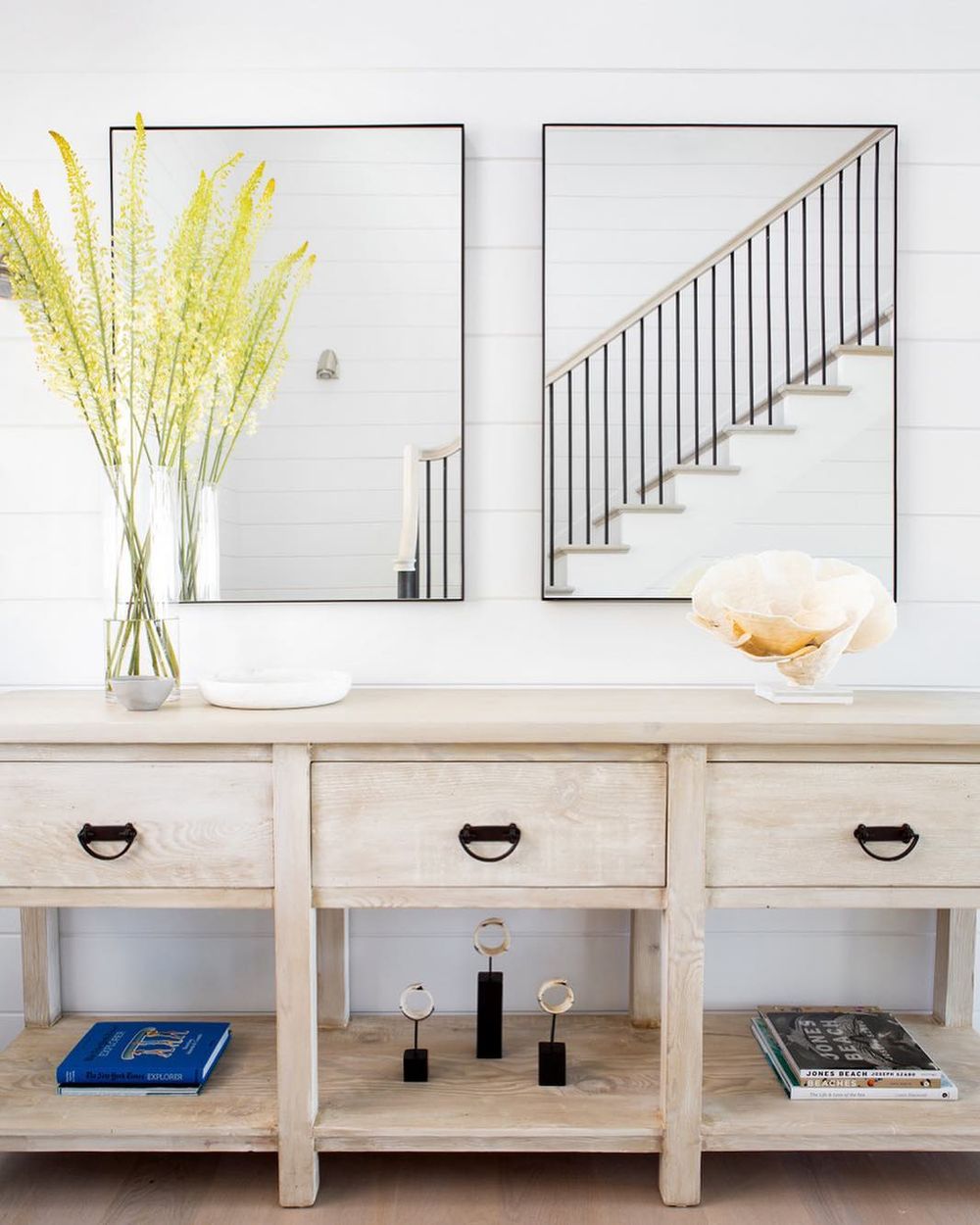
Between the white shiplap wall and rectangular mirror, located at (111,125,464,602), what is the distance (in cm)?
5

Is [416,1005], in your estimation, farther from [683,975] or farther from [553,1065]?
[683,975]

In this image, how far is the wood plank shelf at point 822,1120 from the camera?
1.48m

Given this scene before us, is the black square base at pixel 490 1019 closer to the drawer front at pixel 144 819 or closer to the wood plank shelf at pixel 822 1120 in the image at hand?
the wood plank shelf at pixel 822 1120

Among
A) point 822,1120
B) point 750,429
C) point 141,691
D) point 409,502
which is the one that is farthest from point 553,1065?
point 750,429

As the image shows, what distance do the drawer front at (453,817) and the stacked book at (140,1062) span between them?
442 mm

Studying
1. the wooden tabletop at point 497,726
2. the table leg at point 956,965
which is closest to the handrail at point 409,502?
the wooden tabletop at point 497,726

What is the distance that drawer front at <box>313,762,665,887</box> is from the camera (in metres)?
1.44

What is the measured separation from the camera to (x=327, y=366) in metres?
1.84

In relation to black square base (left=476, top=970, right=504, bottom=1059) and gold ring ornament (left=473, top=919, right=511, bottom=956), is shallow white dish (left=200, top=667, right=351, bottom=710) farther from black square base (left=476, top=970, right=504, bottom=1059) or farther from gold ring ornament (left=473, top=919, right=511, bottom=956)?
black square base (left=476, top=970, right=504, bottom=1059)

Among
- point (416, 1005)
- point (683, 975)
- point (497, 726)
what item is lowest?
point (416, 1005)

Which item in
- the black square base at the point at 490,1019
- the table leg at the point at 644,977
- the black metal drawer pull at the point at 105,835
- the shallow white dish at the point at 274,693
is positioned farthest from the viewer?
the table leg at the point at 644,977

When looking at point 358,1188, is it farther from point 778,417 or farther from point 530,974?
point 778,417

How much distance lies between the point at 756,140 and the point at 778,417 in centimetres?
52

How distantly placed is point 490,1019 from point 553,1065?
0.50ft
